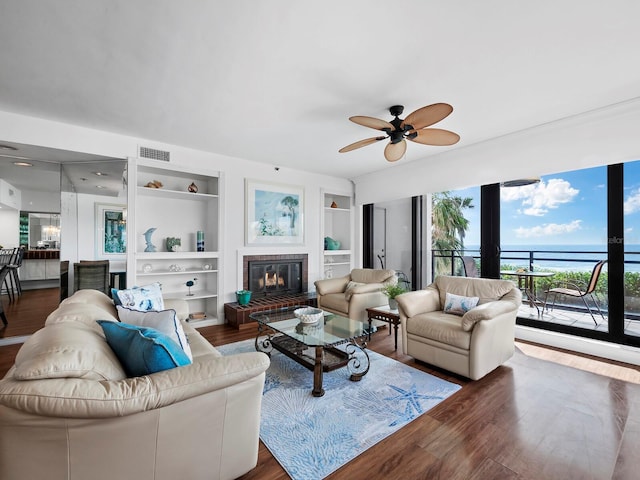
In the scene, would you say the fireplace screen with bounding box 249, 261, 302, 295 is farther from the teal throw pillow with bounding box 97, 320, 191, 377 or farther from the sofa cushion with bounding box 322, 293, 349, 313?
the teal throw pillow with bounding box 97, 320, 191, 377

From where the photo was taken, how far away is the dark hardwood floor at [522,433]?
162cm

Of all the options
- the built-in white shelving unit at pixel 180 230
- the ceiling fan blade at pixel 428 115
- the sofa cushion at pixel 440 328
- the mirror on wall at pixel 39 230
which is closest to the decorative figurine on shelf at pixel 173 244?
the built-in white shelving unit at pixel 180 230

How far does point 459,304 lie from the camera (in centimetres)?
316

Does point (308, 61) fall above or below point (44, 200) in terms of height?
above

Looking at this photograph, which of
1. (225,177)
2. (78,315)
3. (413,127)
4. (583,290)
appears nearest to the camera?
(78,315)

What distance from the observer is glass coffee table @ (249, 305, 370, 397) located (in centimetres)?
244

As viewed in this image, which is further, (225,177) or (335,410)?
(225,177)

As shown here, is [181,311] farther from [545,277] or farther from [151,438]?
[545,277]

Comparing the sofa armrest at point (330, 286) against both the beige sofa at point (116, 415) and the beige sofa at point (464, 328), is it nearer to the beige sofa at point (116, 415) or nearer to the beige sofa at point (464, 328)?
the beige sofa at point (464, 328)

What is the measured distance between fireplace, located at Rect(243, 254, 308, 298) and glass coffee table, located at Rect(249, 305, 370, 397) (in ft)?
5.37

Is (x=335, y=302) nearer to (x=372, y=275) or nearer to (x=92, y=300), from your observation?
(x=372, y=275)

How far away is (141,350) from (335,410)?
141 cm

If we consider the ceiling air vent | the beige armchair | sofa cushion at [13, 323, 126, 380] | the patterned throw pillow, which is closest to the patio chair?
the patterned throw pillow

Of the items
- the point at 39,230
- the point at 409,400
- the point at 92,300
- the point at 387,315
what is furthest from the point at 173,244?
the point at 409,400
